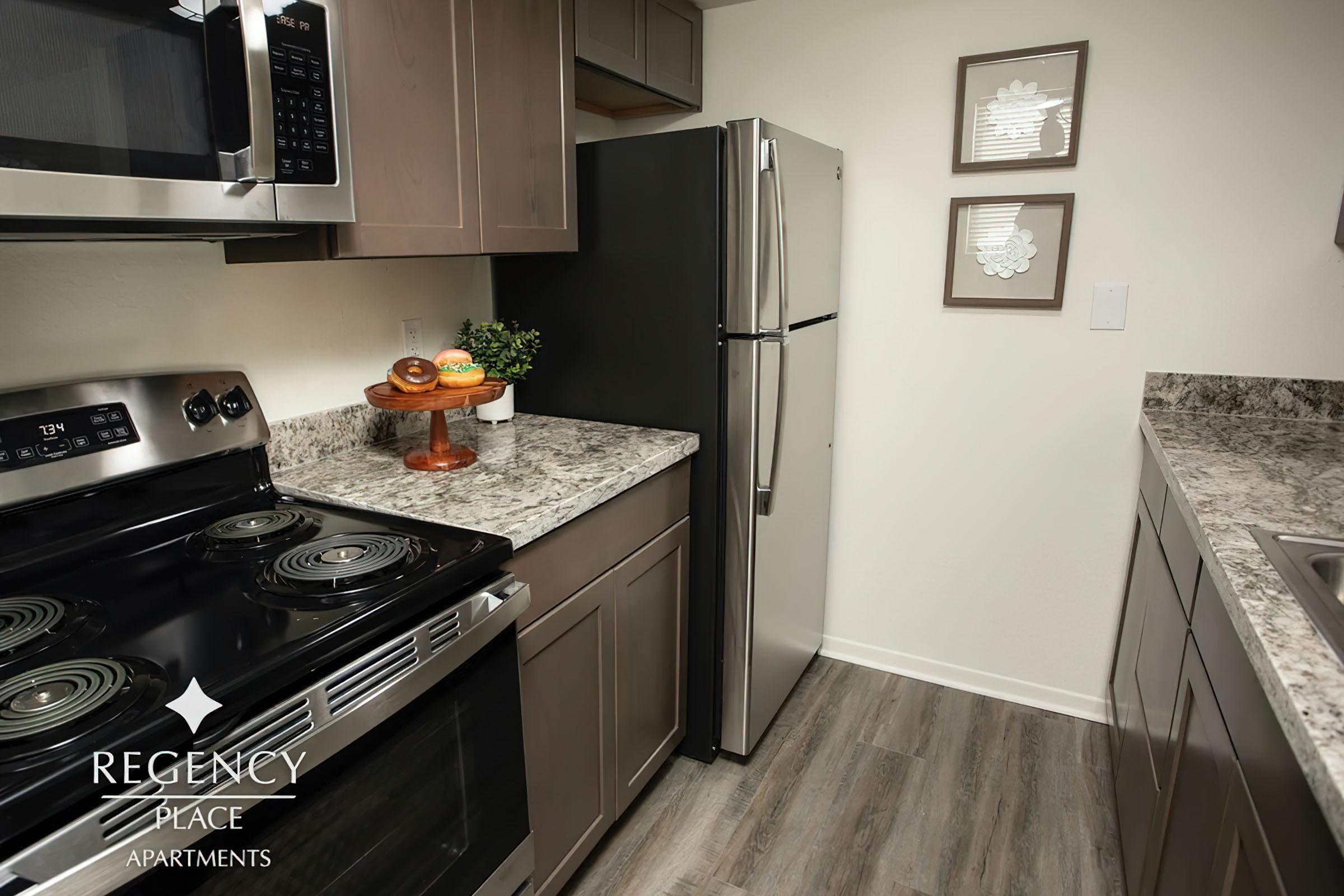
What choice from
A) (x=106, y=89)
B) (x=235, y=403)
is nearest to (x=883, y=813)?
(x=235, y=403)

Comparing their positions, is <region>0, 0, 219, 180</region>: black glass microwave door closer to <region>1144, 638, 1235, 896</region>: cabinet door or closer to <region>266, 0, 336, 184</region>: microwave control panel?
<region>266, 0, 336, 184</region>: microwave control panel

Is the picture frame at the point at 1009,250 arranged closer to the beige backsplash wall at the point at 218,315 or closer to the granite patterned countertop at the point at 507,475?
the granite patterned countertop at the point at 507,475

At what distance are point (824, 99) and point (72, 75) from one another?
6.40 ft

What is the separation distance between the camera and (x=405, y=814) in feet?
3.72

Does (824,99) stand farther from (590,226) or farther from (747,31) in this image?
(590,226)

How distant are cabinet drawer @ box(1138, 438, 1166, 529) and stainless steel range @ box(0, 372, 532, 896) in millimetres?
1391

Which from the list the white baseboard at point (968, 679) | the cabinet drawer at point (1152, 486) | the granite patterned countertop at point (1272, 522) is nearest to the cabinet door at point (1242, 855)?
the granite patterned countertop at point (1272, 522)

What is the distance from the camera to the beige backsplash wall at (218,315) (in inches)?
49.6

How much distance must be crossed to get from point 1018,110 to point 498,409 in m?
1.60

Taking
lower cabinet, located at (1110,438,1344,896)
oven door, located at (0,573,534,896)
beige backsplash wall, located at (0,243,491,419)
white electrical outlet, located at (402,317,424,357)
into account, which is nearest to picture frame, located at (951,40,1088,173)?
lower cabinet, located at (1110,438,1344,896)

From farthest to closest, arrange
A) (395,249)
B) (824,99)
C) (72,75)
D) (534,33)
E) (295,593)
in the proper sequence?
1. (824,99)
2. (534,33)
3. (395,249)
4. (295,593)
5. (72,75)

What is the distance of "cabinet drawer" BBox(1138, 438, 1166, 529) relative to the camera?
175 cm

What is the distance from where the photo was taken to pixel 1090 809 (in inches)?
78.2

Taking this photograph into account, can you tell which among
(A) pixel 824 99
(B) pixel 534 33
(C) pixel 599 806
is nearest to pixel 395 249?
(B) pixel 534 33
